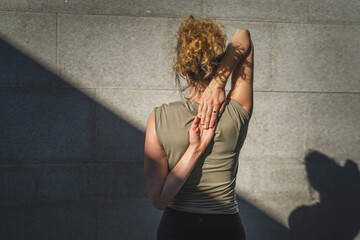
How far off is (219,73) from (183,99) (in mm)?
239

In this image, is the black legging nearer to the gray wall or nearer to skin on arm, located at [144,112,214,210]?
skin on arm, located at [144,112,214,210]

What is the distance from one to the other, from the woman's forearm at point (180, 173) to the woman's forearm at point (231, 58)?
398 mm

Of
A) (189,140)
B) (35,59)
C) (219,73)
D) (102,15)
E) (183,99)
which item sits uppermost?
(102,15)

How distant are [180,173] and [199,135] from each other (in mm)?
216

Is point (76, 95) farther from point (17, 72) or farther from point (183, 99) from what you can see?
point (183, 99)

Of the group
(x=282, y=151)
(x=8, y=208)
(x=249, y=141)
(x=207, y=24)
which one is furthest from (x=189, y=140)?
(x=8, y=208)

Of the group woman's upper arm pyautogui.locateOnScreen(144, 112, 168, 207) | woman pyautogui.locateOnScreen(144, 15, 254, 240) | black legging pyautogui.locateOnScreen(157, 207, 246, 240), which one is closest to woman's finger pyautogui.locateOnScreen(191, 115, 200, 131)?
woman pyautogui.locateOnScreen(144, 15, 254, 240)

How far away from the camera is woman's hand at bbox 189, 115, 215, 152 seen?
1.46 metres

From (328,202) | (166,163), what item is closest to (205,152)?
(166,163)

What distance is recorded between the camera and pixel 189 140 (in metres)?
1.49

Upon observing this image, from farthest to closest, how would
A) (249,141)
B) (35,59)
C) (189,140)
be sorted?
(249,141)
(35,59)
(189,140)

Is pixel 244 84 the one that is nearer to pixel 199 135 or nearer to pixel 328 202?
pixel 199 135

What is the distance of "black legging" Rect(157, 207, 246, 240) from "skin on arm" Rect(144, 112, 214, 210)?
114 mm

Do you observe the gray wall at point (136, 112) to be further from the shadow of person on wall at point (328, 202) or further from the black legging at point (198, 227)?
the black legging at point (198, 227)
